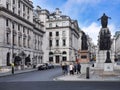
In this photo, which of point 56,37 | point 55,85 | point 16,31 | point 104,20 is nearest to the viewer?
point 55,85

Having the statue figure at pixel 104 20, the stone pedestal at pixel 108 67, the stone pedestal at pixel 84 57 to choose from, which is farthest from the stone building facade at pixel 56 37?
the stone pedestal at pixel 108 67

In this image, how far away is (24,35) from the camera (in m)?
83.5

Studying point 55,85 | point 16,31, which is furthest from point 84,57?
point 16,31

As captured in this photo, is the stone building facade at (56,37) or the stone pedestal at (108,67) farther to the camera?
the stone building facade at (56,37)

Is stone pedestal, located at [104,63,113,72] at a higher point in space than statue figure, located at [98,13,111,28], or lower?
lower

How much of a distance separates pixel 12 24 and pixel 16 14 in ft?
9.79

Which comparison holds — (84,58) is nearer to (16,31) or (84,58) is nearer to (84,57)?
(84,57)

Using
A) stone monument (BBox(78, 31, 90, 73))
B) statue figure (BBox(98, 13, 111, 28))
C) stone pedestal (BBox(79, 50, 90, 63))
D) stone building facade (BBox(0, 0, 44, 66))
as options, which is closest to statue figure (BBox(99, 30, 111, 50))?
statue figure (BBox(98, 13, 111, 28))

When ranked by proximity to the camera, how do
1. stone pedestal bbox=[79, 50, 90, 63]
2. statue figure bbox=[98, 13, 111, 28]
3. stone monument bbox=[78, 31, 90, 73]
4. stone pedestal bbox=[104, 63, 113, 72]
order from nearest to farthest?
stone pedestal bbox=[104, 63, 113, 72] → stone monument bbox=[78, 31, 90, 73] → stone pedestal bbox=[79, 50, 90, 63] → statue figure bbox=[98, 13, 111, 28]

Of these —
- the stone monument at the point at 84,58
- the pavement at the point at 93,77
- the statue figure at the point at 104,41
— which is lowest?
the pavement at the point at 93,77

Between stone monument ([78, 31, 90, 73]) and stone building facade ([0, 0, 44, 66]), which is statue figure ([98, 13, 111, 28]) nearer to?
stone monument ([78, 31, 90, 73])

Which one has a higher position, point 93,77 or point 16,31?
point 16,31

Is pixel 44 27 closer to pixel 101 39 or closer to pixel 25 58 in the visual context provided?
pixel 25 58

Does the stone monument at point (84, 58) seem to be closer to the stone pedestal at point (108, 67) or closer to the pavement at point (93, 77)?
the stone pedestal at point (108, 67)
